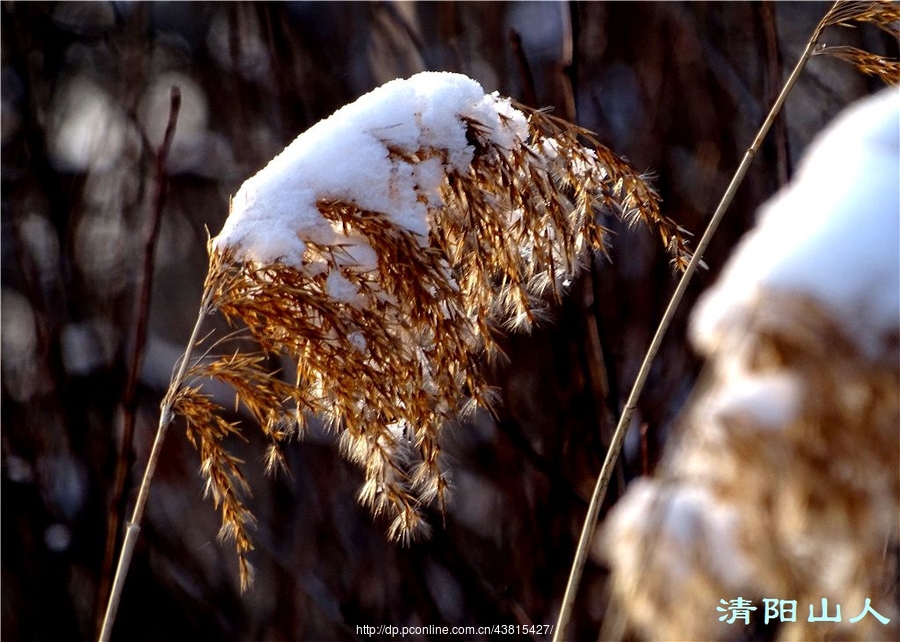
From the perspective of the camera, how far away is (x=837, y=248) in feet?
1.86

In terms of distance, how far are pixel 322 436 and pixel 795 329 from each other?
2188 millimetres

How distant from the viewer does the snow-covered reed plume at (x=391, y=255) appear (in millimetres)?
1000

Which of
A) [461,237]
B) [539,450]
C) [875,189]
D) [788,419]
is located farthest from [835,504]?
[539,450]

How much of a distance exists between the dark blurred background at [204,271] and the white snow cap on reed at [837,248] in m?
1.45

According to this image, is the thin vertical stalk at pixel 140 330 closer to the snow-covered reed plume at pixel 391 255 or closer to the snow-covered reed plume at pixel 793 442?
the snow-covered reed plume at pixel 391 255

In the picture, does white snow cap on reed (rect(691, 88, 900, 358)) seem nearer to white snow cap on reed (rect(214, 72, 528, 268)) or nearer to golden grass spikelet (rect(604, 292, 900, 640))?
golden grass spikelet (rect(604, 292, 900, 640))

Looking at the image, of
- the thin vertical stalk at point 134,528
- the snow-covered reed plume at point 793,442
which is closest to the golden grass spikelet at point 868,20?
the snow-covered reed plume at point 793,442

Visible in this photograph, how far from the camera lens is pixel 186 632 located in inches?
107

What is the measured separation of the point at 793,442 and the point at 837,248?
0.12 m

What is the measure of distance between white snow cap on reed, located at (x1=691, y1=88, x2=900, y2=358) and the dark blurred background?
4.75 feet

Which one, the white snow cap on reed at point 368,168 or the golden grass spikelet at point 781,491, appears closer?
the golden grass spikelet at point 781,491

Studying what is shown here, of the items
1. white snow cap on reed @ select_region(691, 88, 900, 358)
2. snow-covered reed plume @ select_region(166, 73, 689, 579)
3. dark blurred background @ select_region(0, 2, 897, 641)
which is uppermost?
white snow cap on reed @ select_region(691, 88, 900, 358)

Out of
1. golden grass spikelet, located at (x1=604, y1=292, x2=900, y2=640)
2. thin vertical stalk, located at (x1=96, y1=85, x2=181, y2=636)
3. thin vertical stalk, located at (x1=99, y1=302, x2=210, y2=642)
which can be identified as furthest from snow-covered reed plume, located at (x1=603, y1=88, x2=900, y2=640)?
thin vertical stalk, located at (x1=96, y1=85, x2=181, y2=636)

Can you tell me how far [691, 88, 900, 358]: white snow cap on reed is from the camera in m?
0.55
